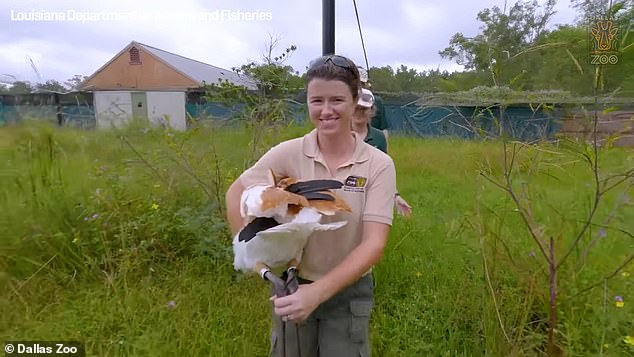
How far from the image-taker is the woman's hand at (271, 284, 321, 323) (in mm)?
982

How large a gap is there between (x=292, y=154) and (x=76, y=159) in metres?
2.59

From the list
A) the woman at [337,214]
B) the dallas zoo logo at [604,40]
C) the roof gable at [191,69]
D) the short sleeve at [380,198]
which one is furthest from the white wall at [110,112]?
the dallas zoo logo at [604,40]

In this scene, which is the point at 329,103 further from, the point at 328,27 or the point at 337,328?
the point at 328,27

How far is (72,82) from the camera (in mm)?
3762

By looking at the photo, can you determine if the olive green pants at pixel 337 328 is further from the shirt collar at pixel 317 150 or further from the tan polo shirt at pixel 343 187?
the shirt collar at pixel 317 150

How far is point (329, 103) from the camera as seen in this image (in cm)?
115

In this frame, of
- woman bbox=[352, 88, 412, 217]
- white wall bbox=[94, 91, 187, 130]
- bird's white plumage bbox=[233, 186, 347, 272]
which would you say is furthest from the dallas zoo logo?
white wall bbox=[94, 91, 187, 130]

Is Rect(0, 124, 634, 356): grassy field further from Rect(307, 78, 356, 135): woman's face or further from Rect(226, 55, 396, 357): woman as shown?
Rect(307, 78, 356, 135): woman's face

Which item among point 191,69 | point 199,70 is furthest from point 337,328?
point 191,69

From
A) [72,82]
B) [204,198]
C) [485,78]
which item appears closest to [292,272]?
[485,78]

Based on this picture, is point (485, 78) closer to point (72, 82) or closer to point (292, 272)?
point (292, 272)

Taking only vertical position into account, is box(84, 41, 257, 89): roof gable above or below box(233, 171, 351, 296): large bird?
above

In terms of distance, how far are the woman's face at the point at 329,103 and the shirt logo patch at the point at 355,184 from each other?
14 centimetres

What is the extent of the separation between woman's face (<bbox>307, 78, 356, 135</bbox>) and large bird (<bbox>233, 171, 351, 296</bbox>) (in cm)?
20
